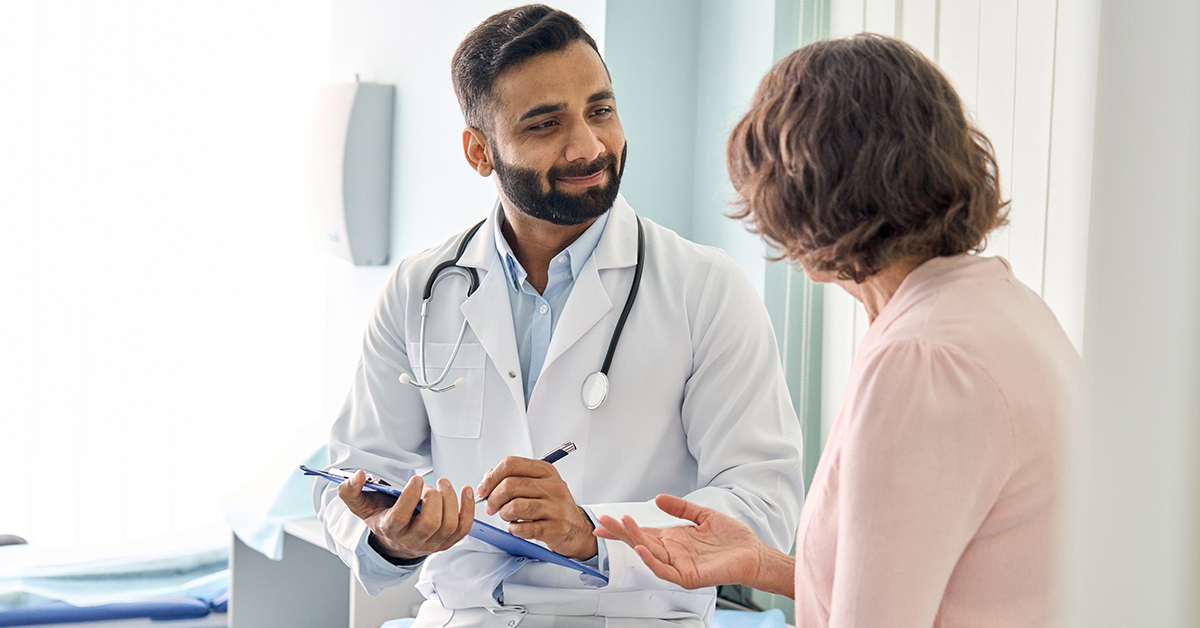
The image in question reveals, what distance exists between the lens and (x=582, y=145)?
4.75 ft

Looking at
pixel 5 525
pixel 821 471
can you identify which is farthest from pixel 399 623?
pixel 5 525

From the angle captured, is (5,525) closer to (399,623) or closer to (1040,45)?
(399,623)

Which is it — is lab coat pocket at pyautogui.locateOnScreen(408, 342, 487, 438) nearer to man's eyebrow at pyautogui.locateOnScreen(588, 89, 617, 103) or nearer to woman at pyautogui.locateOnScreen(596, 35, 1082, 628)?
man's eyebrow at pyautogui.locateOnScreen(588, 89, 617, 103)

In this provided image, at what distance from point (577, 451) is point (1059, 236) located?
0.83m

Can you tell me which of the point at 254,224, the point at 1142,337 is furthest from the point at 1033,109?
the point at 254,224

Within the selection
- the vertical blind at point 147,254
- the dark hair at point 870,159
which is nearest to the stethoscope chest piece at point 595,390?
the dark hair at point 870,159

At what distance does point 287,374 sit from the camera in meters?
3.25

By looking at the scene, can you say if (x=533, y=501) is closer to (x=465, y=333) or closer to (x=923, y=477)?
(x=465, y=333)

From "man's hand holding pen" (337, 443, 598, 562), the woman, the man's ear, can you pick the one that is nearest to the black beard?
the man's ear

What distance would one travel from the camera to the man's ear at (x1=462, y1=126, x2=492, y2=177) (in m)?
1.60

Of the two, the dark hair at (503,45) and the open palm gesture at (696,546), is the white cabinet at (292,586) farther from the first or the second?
the open palm gesture at (696,546)

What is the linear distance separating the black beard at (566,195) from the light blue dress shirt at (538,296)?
4 cm

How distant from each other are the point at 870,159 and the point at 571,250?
2.49 feet

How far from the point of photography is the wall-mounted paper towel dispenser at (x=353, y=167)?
2852 millimetres
